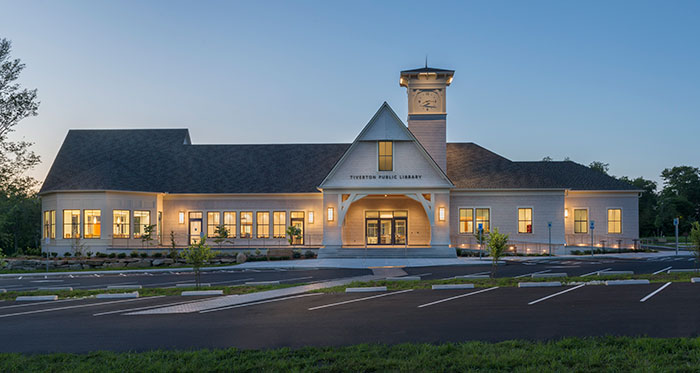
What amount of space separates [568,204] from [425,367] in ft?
104

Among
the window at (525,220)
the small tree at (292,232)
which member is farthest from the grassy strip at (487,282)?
the small tree at (292,232)

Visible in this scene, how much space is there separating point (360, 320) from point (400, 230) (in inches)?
967

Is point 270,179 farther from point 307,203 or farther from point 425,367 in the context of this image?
point 425,367

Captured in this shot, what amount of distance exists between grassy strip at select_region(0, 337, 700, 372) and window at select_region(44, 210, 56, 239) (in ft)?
91.5

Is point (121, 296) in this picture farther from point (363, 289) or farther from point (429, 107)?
point (429, 107)

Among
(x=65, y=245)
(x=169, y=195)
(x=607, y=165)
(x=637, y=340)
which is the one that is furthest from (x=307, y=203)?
(x=607, y=165)

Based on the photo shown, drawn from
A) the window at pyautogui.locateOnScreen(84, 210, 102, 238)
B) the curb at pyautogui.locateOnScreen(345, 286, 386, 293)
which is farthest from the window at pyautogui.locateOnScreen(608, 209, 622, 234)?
the window at pyautogui.locateOnScreen(84, 210, 102, 238)

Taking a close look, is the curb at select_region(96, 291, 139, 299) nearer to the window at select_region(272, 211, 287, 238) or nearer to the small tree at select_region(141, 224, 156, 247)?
the small tree at select_region(141, 224, 156, 247)

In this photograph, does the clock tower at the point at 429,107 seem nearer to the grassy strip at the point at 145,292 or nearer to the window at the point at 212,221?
the window at the point at 212,221

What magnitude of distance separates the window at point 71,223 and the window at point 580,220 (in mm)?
32604

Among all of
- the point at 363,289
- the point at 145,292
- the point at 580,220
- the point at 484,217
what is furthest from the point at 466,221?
the point at 145,292

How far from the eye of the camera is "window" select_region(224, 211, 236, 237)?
1375 inches

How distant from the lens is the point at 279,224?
35.0 metres

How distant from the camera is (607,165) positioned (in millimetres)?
105188
